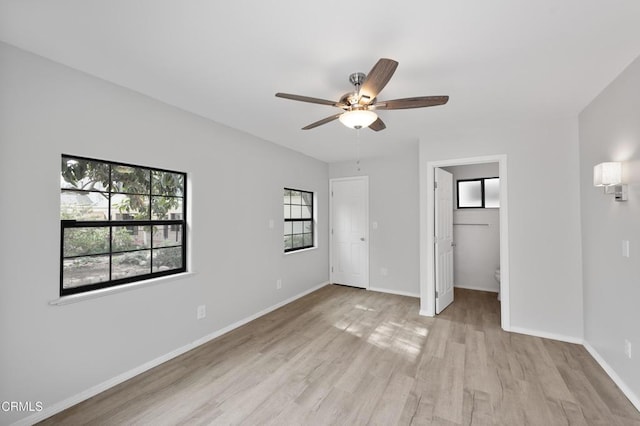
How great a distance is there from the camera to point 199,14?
1.51 m

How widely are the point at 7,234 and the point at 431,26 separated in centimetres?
288

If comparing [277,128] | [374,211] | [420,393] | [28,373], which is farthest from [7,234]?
[374,211]

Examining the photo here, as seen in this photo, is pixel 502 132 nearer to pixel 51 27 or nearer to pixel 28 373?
pixel 51 27

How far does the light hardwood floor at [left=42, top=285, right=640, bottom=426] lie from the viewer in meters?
1.91

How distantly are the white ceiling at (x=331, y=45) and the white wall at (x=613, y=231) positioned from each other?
0.23 meters

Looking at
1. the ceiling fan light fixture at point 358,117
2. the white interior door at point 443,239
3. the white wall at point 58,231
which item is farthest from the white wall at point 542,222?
the white wall at point 58,231

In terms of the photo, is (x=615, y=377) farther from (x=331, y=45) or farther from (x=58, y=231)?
(x=58, y=231)

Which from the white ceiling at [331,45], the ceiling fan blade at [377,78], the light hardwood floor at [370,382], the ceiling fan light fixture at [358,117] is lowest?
the light hardwood floor at [370,382]

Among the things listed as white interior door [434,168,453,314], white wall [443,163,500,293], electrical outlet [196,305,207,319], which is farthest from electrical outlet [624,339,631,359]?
electrical outlet [196,305,207,319]

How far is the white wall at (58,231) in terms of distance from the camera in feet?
5.85

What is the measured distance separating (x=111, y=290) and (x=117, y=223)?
1.79 ft

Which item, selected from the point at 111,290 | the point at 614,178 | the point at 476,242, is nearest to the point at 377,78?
the point at 614,178

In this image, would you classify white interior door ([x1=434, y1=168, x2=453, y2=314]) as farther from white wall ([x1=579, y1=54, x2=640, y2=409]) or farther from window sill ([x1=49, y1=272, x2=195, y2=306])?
window sill ([x1=49, y1=272, x2=195, y2=306])

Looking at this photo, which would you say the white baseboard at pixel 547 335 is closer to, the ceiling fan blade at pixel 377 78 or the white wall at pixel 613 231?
the white wall at pixel 613 231
